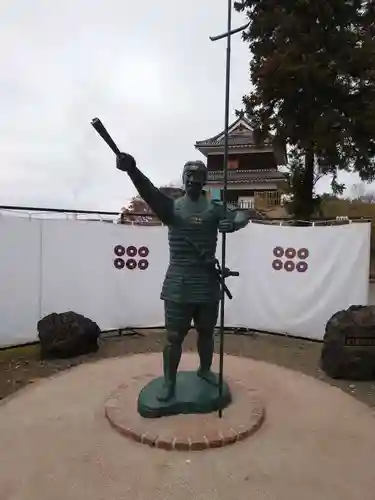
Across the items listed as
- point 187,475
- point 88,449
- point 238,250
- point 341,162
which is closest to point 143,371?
point 88,449

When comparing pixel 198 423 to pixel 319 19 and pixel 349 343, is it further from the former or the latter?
pixel 319 19

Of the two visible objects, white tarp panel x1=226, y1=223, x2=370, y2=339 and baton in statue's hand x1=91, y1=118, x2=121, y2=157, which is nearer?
baton in statue's hand x1=91, y1=118, x2=121, y2=157

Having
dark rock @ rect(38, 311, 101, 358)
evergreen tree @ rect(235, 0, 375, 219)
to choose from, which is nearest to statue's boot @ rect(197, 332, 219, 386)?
dark rock @ rect(38, 311, 101, 358)

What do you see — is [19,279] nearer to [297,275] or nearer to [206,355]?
[206,355]

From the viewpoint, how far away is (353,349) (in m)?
5.45

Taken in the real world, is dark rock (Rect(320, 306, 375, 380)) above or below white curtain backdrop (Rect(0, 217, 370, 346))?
below

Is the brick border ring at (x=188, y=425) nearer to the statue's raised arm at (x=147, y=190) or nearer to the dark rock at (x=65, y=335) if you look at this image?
the statue's raised arm at (x=147, y=190)

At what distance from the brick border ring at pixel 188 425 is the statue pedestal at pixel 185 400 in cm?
5

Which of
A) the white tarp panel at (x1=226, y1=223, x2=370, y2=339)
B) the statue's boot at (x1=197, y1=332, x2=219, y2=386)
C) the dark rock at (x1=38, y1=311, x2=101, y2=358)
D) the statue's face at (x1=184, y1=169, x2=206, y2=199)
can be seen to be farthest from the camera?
the white tarp panel at (x1=226, y1=223, x2=370, y2=339)

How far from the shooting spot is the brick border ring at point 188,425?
3221 mm

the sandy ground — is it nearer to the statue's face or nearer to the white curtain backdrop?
the statue's face

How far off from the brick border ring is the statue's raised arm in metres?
1.67

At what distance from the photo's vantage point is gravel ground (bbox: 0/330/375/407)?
5.27m

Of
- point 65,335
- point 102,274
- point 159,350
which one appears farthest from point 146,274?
point 65,335
